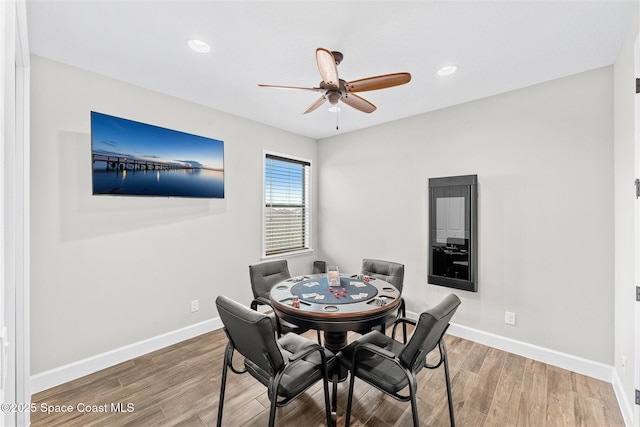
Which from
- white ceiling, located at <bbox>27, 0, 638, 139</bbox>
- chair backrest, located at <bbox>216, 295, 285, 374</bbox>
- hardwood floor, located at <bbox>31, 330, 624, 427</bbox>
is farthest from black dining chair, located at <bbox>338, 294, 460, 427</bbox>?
white ceiling, located at <bbox>27, 0, 638, 139</bbox>

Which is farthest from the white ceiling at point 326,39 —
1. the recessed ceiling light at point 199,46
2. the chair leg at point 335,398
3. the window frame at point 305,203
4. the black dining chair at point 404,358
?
the chair leg at point 335,398

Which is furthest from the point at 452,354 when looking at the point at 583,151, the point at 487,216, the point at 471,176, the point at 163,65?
the point at 163,65

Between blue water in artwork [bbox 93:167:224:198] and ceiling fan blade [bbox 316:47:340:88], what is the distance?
203cm

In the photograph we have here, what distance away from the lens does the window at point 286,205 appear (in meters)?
4.27

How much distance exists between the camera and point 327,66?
6.03 feet

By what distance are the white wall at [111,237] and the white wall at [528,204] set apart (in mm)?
2198

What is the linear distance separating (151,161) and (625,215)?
4.09m

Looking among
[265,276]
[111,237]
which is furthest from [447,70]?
[111,237]

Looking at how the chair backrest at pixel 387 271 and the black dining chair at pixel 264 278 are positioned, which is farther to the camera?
the chair backrest at pixel 387 271

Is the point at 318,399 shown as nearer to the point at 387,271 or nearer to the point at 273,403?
the point at 273,403

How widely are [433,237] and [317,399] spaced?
2.21 metres

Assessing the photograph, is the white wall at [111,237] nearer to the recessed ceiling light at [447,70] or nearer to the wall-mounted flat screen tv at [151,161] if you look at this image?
the wall-mounted flat screen tv at [151,161]

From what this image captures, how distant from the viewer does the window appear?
4270 millimetres

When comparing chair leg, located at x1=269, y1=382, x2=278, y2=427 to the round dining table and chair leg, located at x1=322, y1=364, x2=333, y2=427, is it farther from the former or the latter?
the round dining table
